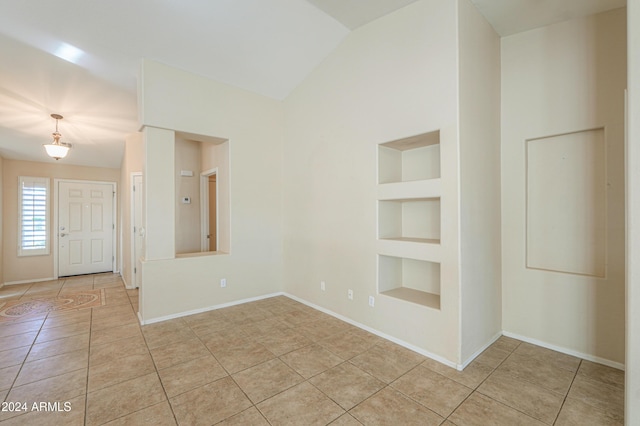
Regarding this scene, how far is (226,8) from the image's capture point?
10.4ft

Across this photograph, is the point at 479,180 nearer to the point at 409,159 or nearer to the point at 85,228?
the point at 409,159

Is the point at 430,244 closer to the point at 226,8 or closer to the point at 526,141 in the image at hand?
the point at 526,141

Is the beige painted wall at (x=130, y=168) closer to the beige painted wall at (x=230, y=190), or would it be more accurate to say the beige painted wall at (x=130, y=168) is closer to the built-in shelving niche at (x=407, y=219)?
the beige painted wall at (x=230, y=190)

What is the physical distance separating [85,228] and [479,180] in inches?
327

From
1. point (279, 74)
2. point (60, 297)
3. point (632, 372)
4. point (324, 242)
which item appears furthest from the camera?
point (60, 297)

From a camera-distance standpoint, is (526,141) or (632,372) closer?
(632,372)

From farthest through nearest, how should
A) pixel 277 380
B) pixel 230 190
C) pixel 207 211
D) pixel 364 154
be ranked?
pixel 207 211, pixel 230 190, pixel 364 154, pixel 277 380

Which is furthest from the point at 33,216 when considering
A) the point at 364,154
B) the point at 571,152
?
the point at 571,152

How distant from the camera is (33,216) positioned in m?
6.17

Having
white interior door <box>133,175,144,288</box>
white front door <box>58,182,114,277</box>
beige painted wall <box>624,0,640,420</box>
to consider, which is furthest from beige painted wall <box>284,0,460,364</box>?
white front door <box>58,182,114,277</box>

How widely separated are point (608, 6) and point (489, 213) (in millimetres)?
2161


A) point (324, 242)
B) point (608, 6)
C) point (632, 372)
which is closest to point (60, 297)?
point (324, 242)

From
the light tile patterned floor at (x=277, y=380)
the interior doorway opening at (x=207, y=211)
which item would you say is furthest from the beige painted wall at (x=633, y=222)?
the interior doorway opening at (x=207, y=211)

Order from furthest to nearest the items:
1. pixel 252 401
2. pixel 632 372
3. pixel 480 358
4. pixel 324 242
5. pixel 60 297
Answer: pixel 60 297 → pixel 324 242 → pixel 480 358 → pixel 252 401 → pixel 632 372
